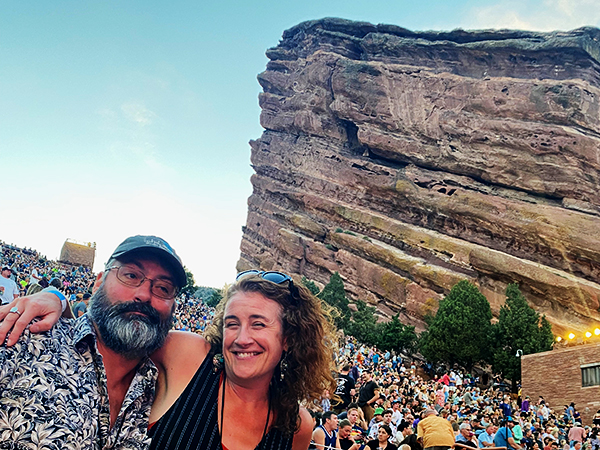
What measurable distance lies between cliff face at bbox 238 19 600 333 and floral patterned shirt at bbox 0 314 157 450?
1435 inches

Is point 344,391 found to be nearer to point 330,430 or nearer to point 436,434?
point 436,434

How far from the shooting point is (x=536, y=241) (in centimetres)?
3884

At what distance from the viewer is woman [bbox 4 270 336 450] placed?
8.35ft

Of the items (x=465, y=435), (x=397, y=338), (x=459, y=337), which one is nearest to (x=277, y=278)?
(x=465, y=435)

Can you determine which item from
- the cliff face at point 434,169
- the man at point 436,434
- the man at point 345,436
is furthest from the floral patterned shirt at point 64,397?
the cliff face at point 434,169

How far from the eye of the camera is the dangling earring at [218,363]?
2.74 metres

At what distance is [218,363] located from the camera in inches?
108

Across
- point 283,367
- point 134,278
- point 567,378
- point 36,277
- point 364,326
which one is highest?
point 364,326

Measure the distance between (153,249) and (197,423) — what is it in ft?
3.19

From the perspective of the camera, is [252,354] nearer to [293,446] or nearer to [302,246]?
[293,446]

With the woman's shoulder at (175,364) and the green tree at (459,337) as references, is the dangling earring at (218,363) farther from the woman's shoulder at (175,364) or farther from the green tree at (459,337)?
the green tree at (459,337)

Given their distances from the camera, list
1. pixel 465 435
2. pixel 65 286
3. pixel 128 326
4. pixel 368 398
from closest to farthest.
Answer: pixel 128 326
pixel 368 398
pixel 465 435
pixel 65 286

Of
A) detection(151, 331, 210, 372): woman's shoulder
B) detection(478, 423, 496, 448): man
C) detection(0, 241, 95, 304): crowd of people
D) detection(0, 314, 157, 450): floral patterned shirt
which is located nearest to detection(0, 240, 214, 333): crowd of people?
detection(0, 241, 95, 304): crowd of people

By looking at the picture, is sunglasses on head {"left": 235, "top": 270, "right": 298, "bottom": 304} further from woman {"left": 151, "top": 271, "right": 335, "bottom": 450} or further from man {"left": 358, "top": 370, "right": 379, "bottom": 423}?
man {"left": 358, "top": 370, "right": 379, "bottom": 423}
